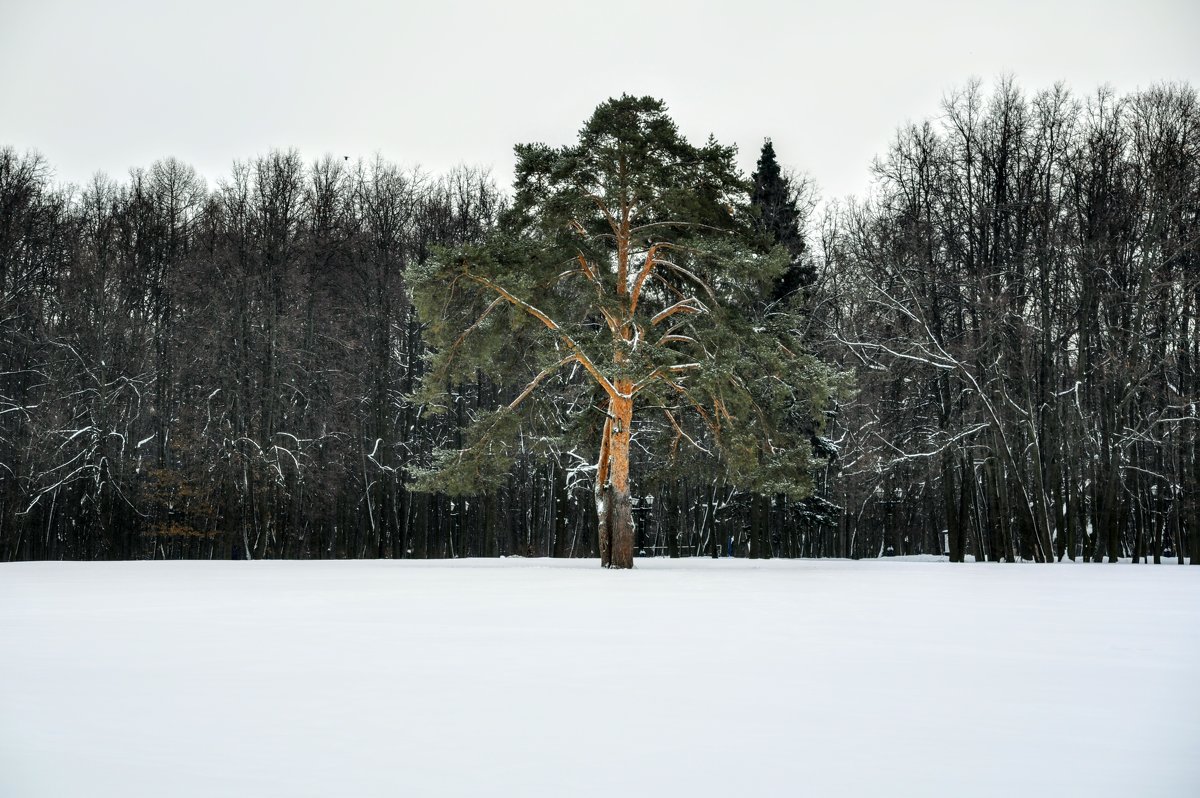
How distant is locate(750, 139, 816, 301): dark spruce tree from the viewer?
38.1 metres

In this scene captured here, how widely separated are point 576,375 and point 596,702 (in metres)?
33.9

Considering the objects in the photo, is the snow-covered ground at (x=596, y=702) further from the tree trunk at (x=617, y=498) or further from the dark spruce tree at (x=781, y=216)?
the dark spruce tree at (x=781, y=216)

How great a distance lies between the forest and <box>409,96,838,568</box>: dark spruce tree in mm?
365

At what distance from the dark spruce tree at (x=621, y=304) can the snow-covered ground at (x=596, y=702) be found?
13.4 meters

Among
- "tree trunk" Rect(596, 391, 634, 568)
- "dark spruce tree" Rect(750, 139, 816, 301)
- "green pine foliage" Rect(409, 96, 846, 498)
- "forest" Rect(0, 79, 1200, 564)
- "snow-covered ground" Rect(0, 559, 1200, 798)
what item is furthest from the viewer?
"dark spruce tree" Rect(750, 139, 816, 301)

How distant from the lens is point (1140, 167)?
105 ft

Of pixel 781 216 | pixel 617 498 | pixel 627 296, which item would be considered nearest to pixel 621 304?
pixel 627 296

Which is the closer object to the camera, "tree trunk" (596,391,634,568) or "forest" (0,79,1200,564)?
"tree trunk" (596,391,634,568)

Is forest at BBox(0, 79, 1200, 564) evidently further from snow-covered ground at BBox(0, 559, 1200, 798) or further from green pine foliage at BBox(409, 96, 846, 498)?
snow-covered ground at BBox(0, 559, 1200, 798)

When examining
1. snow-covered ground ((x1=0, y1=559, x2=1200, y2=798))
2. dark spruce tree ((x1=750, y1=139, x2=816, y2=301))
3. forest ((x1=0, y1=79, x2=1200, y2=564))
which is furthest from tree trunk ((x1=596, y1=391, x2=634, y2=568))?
snow-covered ground ((x1=0, y1=559, x2=1200, y2=798))

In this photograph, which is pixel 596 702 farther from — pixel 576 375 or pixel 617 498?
pixel 576 375

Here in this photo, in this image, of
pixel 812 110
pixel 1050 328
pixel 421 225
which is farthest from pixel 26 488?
pixel 1050 328

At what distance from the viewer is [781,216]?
3916 cm

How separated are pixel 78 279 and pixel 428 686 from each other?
36589 mm
